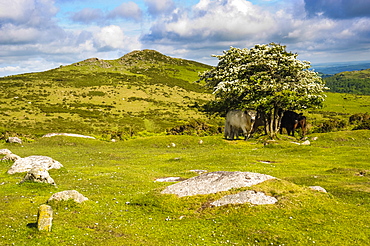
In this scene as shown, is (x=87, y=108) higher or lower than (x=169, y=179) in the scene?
higher

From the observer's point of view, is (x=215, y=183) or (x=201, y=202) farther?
(x=215, y=183)

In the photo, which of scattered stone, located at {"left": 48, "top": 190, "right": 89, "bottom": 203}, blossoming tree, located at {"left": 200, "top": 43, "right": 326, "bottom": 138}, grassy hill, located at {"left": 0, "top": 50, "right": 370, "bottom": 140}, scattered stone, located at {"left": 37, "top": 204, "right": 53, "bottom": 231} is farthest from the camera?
grassy hill, located at {"left": 0, "top": 50, "right": 370, "bottom": 140}

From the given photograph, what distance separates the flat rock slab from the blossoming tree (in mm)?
30921

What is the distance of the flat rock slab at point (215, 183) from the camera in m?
19.3

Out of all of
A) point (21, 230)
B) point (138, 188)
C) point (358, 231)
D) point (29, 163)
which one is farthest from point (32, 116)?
point (358, 231)

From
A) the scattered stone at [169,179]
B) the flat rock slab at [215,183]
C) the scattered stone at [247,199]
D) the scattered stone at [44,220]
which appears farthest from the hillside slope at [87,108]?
the scattered stone at [44,220]

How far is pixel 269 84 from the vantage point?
52281mm

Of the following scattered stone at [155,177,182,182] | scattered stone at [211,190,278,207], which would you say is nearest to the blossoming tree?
scattered stone at [155,177,182,182]

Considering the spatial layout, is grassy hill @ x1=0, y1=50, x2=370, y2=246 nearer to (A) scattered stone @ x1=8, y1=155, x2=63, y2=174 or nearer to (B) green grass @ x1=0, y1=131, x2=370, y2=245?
(B) green grass @ x1=0, y1=131, x2=370, y2=245

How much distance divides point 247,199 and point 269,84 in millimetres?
38593

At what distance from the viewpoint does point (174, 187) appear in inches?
832

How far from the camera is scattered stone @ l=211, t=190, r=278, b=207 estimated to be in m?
17.0

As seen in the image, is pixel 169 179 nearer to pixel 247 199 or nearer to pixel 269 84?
pixel 247 199

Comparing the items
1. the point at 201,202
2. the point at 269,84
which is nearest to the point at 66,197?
the point at 201,202
